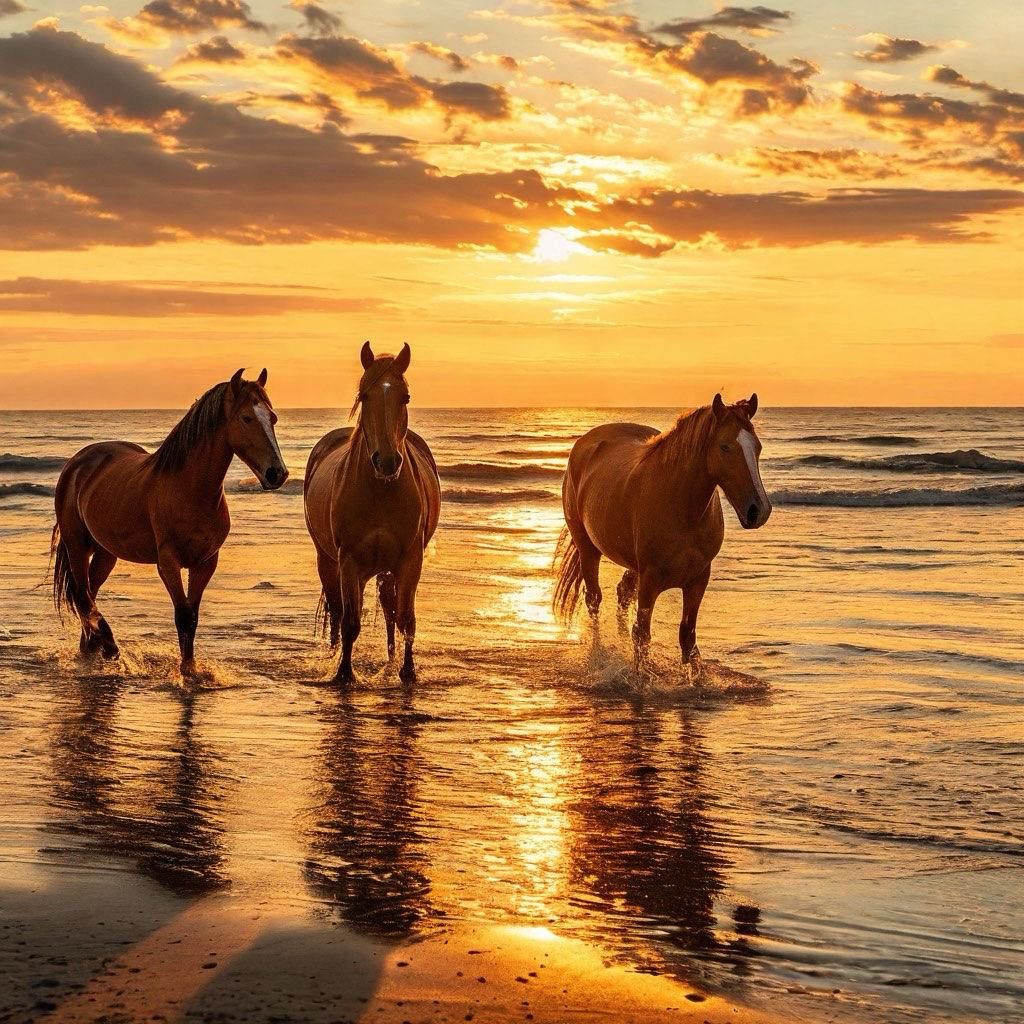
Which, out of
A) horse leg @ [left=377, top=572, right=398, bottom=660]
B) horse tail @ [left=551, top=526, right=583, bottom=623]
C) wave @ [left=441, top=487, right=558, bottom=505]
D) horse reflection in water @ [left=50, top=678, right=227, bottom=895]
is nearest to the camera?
horse reflection in water @ [left=50, top=678, right=227, bottom=895]

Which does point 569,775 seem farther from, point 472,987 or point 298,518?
point 298,518

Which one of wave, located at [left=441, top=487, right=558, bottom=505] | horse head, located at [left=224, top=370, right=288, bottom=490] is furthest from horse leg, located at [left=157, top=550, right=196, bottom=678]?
wave, located at [left=441, top=487, right=558, bottom=505]

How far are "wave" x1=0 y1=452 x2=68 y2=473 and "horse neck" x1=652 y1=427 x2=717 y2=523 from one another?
112ft

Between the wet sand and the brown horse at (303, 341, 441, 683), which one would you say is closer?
the wet sand

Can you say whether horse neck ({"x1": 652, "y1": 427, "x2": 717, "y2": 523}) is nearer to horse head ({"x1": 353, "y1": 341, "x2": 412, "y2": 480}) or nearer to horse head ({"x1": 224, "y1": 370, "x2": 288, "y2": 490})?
horse head ({"x1": 353, "y1": 341, "x2": 412, "y2": 480})

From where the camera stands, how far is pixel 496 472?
38.4m

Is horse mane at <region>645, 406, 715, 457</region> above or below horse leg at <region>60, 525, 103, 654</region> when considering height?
above

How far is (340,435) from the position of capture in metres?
9.81

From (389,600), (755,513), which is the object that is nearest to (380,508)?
(389,600)

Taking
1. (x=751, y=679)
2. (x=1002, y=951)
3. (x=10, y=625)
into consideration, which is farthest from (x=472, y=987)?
(x=10, y=625)

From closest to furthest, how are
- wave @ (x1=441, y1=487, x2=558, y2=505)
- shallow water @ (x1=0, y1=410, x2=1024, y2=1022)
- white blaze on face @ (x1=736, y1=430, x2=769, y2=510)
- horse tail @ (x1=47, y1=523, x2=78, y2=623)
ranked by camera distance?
shallow water @ (x1=0, y1=410, x2=1024, y2=1022) < white blaze on face @ (x1=736, y1=430, x2=769, y2=510) < horse tail @ (x1=47, y1=523, x2=78, y2=623) < wave @ (x1=441, y1=487, x2=558, y2=505)

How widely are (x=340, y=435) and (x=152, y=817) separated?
5416 millimetres

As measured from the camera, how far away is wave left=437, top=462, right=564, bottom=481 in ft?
122

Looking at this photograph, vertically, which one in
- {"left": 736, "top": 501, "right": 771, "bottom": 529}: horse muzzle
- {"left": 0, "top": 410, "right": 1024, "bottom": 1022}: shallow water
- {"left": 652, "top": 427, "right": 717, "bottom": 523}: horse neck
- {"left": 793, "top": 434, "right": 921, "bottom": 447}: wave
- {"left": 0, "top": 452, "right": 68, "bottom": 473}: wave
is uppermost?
{"left": 793, "top": 434, "right": 921, "bottom": 447}: wave
